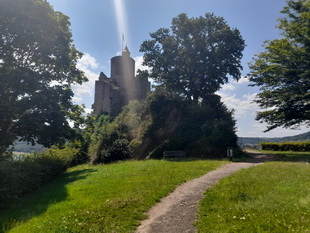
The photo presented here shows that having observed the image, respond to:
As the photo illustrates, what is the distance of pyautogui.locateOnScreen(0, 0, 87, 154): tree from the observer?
15.3m

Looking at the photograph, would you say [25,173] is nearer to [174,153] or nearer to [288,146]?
[174,153]

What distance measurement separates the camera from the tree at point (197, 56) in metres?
27.4

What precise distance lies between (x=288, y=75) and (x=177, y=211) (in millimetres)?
19562

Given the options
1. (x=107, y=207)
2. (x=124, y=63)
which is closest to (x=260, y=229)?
(x=107, y=207)

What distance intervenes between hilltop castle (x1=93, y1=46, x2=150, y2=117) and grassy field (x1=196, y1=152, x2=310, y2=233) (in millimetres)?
38905

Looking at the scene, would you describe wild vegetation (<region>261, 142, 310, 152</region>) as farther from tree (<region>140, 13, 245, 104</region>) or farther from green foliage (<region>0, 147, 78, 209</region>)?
green foliage (<region>0, 147, 78, 209</region>)

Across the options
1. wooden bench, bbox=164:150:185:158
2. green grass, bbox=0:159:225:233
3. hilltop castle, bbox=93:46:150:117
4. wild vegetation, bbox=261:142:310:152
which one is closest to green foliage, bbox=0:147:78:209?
green grass, bbox=0:159:225:233

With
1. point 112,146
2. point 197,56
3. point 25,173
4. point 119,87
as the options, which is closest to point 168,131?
point 112,146

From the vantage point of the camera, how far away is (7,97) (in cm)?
1585

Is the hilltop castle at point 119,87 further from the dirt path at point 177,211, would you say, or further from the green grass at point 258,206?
the green grass at point 258,206

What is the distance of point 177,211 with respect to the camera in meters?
6.50

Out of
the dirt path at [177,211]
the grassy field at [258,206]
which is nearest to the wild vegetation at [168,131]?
the dirt path at [177,211]

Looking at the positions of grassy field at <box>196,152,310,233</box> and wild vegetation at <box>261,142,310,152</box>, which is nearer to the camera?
grassy field at <box>196,152,310,233</box>

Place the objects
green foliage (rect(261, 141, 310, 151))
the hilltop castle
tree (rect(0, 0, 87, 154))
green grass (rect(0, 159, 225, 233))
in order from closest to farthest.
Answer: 1. green grass (rect(0, 159, 225, 233))
2. tree (rect(0, 0, 87, 154))
3. green foliage (rect(261, 141, 310, 151))
4. the hilltop castle
